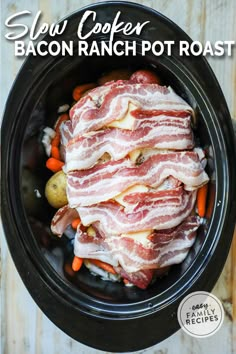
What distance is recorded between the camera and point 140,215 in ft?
3.98

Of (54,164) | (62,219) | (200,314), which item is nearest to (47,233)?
(62,219)

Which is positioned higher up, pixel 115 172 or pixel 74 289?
pixel 115 172

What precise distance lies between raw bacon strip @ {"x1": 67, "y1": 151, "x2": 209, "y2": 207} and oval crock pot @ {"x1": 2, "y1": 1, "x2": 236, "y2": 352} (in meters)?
0.04

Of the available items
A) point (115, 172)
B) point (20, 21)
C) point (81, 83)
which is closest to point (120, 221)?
point (115, 172)

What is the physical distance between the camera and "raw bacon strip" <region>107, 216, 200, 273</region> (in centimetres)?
122

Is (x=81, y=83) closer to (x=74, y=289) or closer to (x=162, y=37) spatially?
(x=162, y=37)

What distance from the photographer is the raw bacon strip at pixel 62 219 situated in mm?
1304

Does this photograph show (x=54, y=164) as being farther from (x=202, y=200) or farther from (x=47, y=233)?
(x=202, y=200)

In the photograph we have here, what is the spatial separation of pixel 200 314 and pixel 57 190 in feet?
1.35

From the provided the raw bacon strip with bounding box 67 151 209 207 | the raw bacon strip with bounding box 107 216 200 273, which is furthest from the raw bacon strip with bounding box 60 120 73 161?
the raw bacon strip with bounding box 107 216 200 273

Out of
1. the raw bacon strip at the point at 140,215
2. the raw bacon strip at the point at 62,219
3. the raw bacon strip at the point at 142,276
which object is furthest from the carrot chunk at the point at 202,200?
the raw bacon strip at the point at 62,219

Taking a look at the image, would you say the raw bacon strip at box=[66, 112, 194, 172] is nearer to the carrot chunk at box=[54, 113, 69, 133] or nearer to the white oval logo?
the carrot chunk at box=[54, 113, 69, 133]

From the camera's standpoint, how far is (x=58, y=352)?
1.48 metres

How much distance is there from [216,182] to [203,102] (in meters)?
0.16
